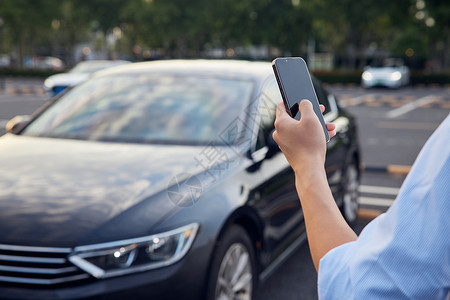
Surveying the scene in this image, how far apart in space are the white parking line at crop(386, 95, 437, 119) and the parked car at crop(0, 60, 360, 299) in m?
12.3

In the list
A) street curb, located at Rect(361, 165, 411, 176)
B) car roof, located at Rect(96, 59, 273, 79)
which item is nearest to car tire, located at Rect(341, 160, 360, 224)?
car roof, located at Rect(96, 59, 273, 79)

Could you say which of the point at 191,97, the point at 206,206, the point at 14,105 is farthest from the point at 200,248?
the point at 14,105

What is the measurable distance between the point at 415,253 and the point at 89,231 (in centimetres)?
184

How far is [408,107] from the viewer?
723 inches

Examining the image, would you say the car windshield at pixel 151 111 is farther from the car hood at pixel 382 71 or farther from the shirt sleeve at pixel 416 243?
the car hood at pixel 382 71

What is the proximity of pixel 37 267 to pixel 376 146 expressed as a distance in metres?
8.52

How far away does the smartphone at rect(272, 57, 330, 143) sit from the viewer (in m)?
1.14

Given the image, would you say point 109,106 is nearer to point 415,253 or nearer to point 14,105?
point 415,253

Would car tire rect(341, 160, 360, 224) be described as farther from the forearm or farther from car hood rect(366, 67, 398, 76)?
car hood rect(366, 67, 398, 76)

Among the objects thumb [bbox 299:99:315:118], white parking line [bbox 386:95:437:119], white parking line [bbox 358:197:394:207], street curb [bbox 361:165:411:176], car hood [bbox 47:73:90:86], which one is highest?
thumb [bbox 299:99:315:118]

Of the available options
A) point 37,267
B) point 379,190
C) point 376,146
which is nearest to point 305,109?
point 37,267

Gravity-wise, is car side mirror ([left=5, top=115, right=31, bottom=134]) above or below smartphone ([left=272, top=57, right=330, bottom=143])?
below

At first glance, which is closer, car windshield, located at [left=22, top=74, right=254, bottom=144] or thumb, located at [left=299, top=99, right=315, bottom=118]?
thumb, located at [left=299, top=99, right=315, bottom=118]

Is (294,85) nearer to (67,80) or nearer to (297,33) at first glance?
(67,80)
